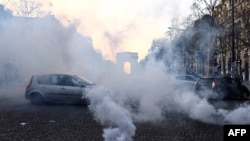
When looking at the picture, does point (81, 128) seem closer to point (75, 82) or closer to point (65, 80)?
point (75, 82)

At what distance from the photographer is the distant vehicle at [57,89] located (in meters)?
17.5

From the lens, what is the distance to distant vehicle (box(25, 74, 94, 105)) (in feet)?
57.5

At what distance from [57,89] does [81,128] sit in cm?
725

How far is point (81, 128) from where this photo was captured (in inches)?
427

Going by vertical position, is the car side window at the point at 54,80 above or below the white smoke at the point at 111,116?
above

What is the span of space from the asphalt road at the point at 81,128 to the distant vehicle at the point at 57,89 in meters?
3.34

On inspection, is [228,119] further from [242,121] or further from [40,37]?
[40,37]

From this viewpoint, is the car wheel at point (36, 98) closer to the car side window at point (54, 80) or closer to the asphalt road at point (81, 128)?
the car side window at point (54, 80)

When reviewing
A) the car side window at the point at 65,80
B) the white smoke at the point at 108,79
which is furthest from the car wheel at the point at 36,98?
the white smoke at the point at 108,79

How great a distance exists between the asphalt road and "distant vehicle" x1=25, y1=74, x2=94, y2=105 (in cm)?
334

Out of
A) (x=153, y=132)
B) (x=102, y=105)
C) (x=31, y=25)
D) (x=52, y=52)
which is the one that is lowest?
(x=153, y=132)

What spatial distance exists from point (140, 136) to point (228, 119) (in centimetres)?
364

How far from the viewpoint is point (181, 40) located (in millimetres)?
28047

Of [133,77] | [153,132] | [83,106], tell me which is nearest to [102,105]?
[153,132]
